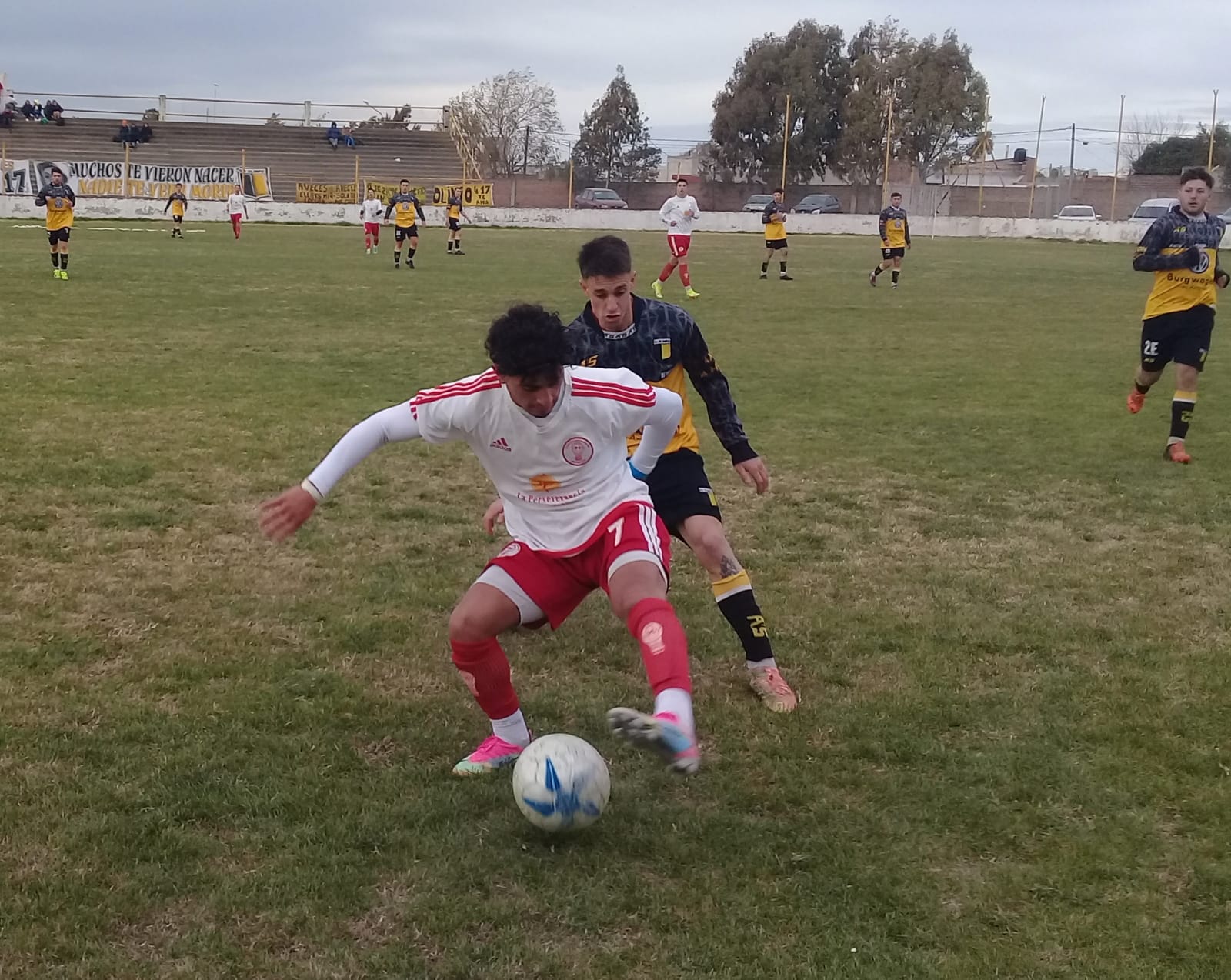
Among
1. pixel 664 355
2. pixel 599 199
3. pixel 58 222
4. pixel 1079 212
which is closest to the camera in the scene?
pixel 664 355

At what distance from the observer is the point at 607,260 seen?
4.60 m

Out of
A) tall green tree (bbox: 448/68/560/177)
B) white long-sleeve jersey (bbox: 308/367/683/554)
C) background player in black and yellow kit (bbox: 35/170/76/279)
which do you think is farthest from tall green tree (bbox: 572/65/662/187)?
white long-sleeve jersey (bbox: 308/367/683/554)

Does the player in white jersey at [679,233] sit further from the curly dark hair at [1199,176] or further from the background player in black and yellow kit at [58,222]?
the curly dark hair at [1199,176]

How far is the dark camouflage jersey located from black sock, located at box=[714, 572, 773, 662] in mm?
529

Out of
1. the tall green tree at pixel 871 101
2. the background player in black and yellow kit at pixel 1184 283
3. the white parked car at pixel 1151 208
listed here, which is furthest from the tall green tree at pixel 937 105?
the background player in black and yellow kit at pixel 1184 283

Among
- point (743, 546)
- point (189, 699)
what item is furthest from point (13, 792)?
point (743, 546)

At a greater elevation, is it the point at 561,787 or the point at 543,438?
the point at 543,438

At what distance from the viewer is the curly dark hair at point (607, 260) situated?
4.61 m

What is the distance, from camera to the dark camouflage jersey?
478 centimetres

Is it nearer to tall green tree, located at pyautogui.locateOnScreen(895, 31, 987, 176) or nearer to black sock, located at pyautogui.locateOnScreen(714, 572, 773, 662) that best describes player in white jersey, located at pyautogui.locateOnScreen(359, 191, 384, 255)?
black sock, located at pyautogui.locateOnScreen(714, 572, 773, 662)

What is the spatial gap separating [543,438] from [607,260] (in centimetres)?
113

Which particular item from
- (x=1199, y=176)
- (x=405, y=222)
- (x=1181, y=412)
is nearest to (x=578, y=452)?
(x=1181, y=412)

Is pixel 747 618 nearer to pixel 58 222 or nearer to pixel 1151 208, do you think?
pixel 58 222

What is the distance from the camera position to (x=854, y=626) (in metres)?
5.40
